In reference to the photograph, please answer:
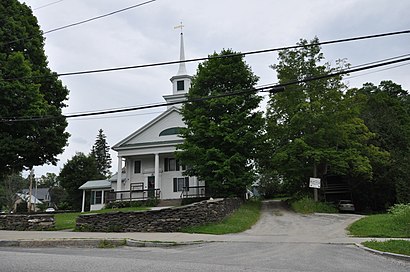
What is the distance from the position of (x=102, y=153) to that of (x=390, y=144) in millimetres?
71486

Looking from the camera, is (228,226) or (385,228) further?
(228,226)

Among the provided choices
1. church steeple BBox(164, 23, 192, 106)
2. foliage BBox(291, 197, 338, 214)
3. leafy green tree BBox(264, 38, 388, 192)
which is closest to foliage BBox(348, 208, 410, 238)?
foliage BBox(291, 197, 338, 214)

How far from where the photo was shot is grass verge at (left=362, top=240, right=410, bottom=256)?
9.29 m

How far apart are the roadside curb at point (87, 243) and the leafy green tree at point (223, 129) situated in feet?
42.1

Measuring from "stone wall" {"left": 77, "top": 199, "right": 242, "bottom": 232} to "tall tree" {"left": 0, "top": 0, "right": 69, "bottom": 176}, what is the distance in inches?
208

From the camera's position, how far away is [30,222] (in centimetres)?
1681

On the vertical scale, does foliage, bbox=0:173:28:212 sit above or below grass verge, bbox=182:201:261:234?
above

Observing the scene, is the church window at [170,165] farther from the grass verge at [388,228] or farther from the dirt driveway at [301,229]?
the grass verge at [388,228]

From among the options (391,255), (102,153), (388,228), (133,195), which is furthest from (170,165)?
(102,153)

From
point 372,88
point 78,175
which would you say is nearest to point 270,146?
point 372,88

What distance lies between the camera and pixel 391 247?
987 cm

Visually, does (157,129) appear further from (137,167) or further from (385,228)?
(385,228)

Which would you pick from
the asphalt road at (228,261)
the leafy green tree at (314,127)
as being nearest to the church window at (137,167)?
the leafy green tree at (314,127)

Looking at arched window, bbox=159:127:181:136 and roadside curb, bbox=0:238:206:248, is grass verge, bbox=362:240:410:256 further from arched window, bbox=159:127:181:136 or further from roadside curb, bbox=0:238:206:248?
arched window, bbox=159:127:181:136
